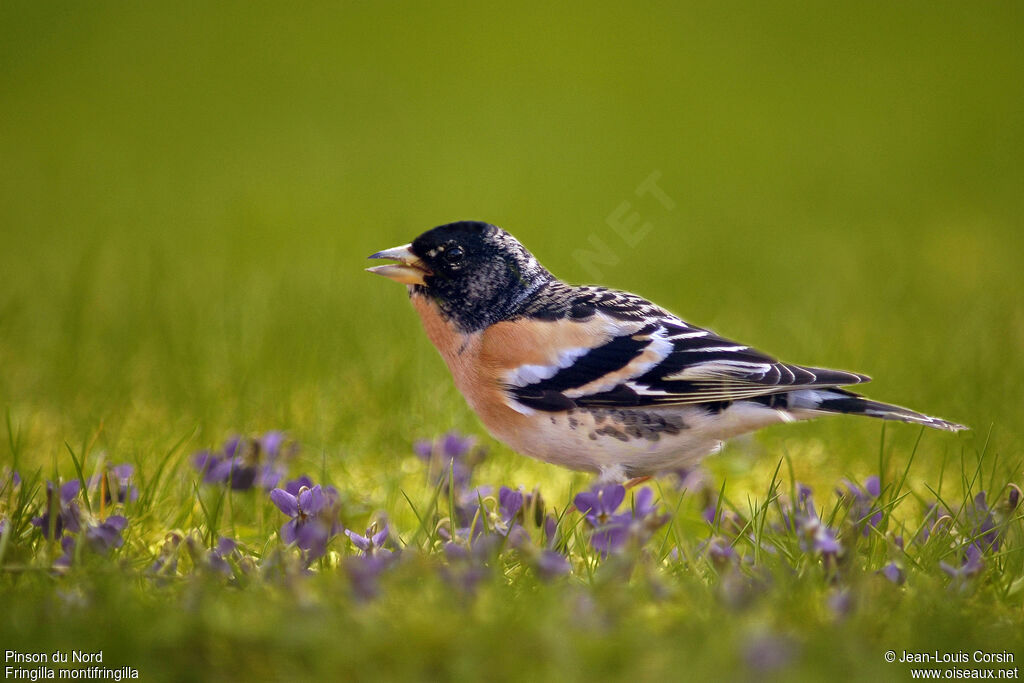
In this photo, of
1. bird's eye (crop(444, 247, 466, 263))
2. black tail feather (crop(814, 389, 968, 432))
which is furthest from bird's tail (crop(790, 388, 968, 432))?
bird's eye (crop(444, 247, 466, 263))

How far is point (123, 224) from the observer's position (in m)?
8.20

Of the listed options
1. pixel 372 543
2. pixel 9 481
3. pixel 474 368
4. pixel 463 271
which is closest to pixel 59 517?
pixel 9 481

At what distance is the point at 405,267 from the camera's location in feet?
12.9

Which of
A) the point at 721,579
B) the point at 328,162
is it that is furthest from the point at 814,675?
the point at 328,162

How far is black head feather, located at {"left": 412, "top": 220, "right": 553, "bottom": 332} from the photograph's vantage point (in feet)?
12.8

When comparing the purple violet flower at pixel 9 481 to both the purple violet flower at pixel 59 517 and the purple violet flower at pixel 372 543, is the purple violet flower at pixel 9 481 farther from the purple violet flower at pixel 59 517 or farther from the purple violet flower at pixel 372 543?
the purple violet flower at pixel 372 543

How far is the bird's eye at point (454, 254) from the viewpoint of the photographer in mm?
3932

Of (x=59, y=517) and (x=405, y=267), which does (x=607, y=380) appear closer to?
(x=405, y=267)

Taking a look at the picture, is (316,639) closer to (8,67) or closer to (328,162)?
(328,162)

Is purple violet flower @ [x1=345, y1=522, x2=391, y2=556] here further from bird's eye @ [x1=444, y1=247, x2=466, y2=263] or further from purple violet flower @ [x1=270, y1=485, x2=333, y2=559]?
bird's eye @ [x1=444, y1=247, x2=466, y2=263]

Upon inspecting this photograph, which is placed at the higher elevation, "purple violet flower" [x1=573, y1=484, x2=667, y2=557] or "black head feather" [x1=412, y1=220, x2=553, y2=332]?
"black head feather" [x1=412, y1=220, x2=553, y2=332]

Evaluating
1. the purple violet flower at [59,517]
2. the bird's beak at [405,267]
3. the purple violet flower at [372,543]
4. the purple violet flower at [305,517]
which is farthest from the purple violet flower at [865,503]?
the purple violet flower at [59,517]

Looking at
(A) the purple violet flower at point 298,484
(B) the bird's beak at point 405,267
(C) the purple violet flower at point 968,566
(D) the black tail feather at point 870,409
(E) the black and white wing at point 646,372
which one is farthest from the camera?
(B) the bird's beak at point 405,267

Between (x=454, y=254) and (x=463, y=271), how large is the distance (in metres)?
0.08
